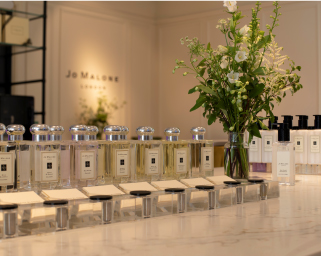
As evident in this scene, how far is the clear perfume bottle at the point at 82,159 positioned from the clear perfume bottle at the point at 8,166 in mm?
167

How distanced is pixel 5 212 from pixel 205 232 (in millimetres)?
390

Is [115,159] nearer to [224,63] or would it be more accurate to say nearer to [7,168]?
[7,168]

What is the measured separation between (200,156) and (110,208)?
0.62 m

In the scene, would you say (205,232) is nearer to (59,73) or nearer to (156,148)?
(156,148)

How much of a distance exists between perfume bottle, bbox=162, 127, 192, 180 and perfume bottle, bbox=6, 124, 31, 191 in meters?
0.44

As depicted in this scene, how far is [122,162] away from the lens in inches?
51.1

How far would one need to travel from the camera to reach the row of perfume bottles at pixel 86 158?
3.80 feet

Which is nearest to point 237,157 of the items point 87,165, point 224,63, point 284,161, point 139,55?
point 284,161

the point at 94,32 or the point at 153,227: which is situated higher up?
the point at 94,32

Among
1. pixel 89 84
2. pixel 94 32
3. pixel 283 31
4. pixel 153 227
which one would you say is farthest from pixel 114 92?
pixel 153 227

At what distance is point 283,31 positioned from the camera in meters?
4.94

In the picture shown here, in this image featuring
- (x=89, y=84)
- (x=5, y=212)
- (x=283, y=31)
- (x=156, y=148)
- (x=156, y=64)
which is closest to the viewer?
(x=5, y=212)

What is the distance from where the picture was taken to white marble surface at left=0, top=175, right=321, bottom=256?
2.51 ft

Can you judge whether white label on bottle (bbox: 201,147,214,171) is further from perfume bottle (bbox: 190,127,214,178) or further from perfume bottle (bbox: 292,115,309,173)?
perfume bottle (bbox: 292,115,309,173)
